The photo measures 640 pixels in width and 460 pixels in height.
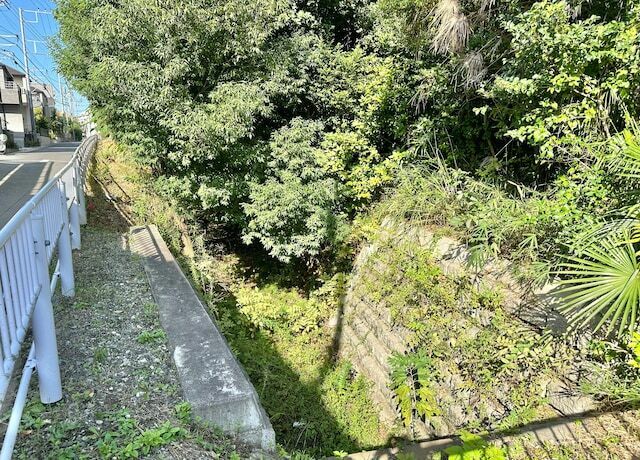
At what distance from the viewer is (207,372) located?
8.88ft

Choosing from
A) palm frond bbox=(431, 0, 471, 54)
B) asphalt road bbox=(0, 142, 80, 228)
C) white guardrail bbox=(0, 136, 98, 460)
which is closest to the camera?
white guardrail bbox=(0, 136, 98, 460)

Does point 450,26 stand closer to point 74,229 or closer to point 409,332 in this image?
point 409,332

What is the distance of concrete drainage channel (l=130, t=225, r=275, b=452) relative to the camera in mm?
2361

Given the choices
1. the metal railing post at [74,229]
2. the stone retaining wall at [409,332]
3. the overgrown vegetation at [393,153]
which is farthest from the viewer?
the metal railing post at [74,229]

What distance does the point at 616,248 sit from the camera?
8.83 feet

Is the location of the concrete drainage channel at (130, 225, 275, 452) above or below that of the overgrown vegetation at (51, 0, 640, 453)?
below

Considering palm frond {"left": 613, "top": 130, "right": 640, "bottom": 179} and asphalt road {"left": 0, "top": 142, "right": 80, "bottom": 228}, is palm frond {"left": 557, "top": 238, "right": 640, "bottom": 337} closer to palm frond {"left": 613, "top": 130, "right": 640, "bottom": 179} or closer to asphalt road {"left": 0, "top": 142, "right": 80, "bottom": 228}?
palm frond {"left": 613, "top": 130, "right": 640, "bottom": 179}

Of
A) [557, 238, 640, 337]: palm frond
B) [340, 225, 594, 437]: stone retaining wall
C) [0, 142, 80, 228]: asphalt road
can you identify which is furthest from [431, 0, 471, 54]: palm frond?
[0, 142, 80, 228]: asphalt road

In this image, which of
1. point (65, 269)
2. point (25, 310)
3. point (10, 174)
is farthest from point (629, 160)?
point (10, 174)

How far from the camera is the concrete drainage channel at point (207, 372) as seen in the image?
2361mm

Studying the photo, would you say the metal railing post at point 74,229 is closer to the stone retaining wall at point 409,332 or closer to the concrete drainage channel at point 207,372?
the concrete drainage channel at point 207,372

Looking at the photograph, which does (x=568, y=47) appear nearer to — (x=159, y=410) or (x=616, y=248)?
(x=616, y=248)

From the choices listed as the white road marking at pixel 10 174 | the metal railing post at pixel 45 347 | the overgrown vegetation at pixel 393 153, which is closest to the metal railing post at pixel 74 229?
the overgrown vegetation at pixel 393 153

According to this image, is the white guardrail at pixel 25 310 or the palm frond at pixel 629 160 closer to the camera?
the white guardrail at pixel 25 310
